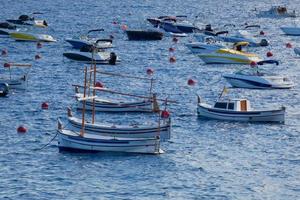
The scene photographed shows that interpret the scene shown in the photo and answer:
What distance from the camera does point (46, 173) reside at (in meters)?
76.3

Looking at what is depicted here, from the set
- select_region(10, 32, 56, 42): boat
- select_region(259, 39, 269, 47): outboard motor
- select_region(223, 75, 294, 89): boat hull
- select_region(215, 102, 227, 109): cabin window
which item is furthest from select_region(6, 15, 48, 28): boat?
select_region(215, 102, 227, 109): cabin window

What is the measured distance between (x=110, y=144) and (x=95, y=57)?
4664 centimetres

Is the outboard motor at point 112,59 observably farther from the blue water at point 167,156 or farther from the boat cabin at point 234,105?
the boat cabin at point 234,105

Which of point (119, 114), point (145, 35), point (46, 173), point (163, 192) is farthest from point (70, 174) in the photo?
point (145, 35)

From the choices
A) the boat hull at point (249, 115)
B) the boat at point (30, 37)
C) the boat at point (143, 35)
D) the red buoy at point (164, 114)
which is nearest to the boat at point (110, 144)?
the red buoy at point (164, 114)

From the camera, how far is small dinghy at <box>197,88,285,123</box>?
92.3 metres

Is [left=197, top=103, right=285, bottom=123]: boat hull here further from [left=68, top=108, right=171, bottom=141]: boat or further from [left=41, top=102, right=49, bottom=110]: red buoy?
[left=41, top=102, right=49, bottom=110]: red buoy

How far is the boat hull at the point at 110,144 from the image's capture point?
8012cm

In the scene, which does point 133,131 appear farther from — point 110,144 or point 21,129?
point 21,129

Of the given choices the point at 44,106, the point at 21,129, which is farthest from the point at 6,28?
the point at 21,129

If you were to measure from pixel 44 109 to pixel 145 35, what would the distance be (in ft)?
187

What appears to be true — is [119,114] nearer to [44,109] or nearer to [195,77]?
[44,109]

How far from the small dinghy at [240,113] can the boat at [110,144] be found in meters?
12.9

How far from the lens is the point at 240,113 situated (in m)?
92.3
